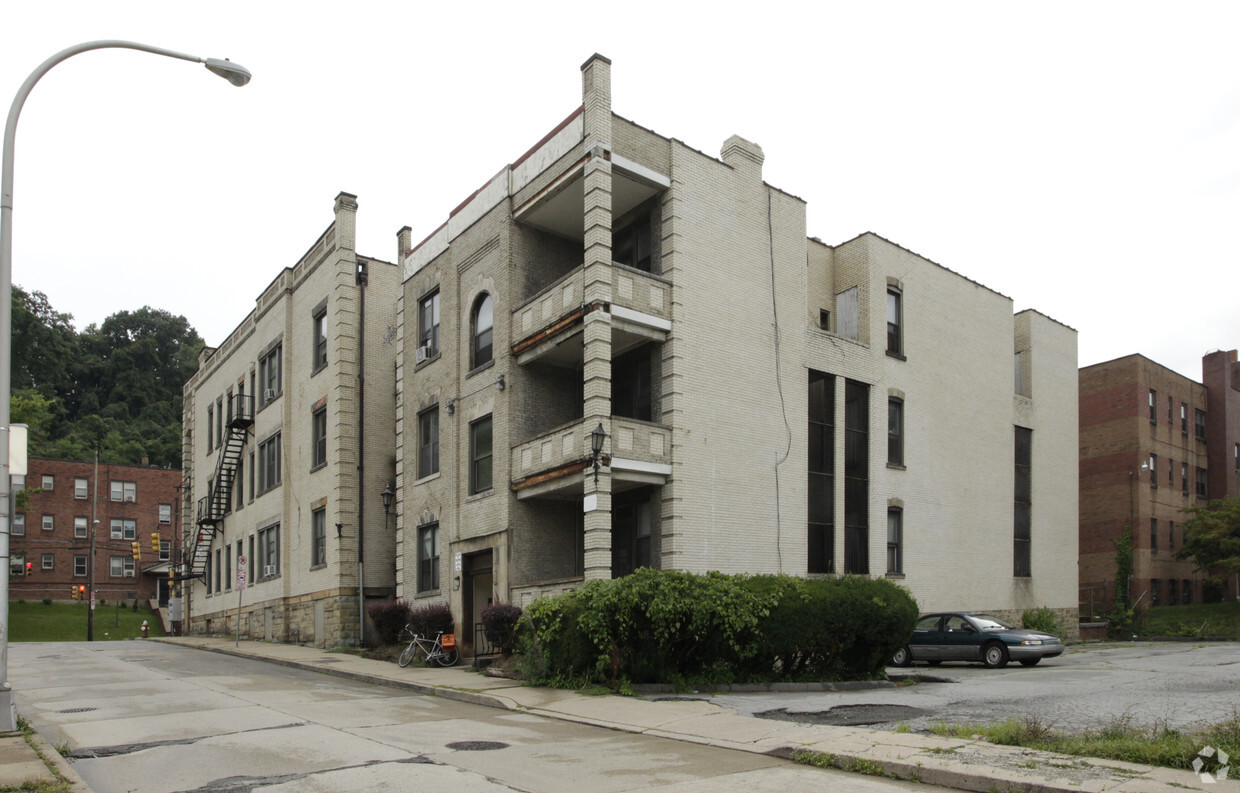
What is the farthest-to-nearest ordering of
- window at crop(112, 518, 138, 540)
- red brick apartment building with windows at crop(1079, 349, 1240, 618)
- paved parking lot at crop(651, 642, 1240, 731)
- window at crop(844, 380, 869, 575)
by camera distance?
window at crop(112, 518, 138, 540), red brick apartment building with windows at crop(1079, 349, 1240, 618), window at crop(844, 380, 869, 575), paved parking lot at crop(651, 642, 1240, 731)

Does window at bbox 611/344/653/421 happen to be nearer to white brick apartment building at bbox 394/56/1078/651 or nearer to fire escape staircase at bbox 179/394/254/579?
white brick apartment building at bbox 394/56/1078/651

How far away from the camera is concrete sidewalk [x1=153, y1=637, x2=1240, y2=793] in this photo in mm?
8312

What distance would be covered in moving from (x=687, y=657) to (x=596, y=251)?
8.32 metres

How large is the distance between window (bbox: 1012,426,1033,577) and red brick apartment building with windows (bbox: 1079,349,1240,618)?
17034 millimetres

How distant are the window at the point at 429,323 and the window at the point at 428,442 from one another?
170 centimetres

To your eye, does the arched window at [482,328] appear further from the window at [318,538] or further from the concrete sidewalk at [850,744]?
the window at [318,538]

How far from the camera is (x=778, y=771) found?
9.84 metres

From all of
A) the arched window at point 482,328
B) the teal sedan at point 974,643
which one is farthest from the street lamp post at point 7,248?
the teal sedan at point 974,643

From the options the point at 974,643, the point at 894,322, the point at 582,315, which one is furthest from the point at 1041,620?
the point at 582,315

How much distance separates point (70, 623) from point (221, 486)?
27040 mm

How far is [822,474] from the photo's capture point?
81.6 ft

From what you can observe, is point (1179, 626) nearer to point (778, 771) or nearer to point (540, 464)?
point (540, 464)

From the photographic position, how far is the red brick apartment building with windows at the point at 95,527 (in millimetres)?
70625

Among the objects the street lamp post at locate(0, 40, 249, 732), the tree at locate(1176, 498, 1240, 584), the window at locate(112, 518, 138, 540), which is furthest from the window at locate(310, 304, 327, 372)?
the window at locate(112, 518, 138, 540)
